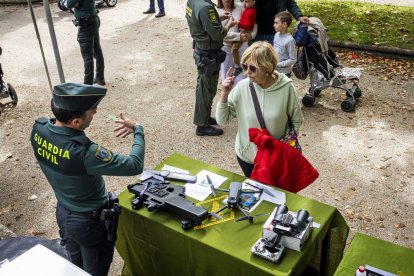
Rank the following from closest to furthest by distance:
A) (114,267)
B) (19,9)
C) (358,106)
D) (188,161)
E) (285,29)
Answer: (188,161) → (114,267) → (285,29) → (358,106) → (19,9)

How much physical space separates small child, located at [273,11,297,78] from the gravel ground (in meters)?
1.02

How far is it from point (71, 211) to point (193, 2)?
3262 mm

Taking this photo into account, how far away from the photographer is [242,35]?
6359 millimetres

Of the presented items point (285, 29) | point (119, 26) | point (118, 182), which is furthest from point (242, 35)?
point (119, 26)

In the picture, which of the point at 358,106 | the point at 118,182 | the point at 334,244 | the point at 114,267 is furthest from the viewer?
the point at 358,106

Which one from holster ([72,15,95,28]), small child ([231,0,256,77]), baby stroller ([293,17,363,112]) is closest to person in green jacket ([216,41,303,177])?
small child ([231,0,256,77])

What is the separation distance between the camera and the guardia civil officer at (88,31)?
720 cm

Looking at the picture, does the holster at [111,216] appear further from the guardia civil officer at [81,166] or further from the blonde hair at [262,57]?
the blonde hair at [262,57]

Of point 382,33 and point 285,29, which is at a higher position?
point 285,29

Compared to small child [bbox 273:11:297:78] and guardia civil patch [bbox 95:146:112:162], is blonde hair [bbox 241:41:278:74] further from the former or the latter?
small child [bbox 273:11:297:78]

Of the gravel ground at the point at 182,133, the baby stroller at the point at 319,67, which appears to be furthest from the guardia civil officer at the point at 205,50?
the baby stroller at the point at 319,67

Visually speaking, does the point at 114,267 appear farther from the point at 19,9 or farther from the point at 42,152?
the point at 19,9

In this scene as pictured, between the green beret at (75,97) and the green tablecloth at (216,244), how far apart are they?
2.96 feet

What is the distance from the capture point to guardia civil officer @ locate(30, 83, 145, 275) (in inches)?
116
